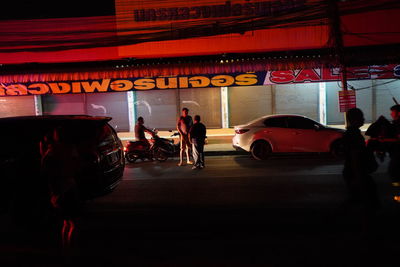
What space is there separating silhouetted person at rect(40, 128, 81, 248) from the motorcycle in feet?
26.6

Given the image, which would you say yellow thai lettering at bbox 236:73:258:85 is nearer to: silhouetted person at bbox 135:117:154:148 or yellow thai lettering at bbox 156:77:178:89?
yellow thai lettering at bbox 156:77:178:89

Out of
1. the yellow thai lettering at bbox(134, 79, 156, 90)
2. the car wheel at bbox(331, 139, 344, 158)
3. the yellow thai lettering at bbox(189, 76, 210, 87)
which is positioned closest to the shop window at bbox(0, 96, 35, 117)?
the yellow thai lettering at bbox(134, 79, 156, 90)

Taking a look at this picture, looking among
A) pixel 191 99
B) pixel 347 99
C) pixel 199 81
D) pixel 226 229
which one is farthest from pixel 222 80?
pixel 226 229

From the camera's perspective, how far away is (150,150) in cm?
1320

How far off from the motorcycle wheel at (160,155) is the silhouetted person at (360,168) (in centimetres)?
898

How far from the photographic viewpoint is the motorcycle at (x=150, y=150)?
13.1m

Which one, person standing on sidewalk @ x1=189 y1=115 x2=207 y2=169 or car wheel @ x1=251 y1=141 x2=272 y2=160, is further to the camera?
car wheel @ x1=251 y1=141 x2=272 y2=160

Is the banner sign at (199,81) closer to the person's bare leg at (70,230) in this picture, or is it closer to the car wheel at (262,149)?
the car wheel at (262,149)

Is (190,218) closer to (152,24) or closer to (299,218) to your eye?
(299,218)

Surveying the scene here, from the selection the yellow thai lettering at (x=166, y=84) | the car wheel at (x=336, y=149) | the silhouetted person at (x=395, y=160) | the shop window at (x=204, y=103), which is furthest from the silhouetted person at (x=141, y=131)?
the silhouetted person at (x=395, y=160)

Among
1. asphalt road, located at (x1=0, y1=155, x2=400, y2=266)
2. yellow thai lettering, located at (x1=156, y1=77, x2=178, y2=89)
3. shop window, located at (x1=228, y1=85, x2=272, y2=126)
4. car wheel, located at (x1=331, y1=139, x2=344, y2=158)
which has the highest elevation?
yellow thai lettering, located at (x1=156, y1=77, x2=178, y2=89)

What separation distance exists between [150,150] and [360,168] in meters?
9.27

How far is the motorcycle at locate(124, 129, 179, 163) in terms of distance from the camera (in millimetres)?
13133

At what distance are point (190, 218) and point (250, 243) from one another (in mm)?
1480
